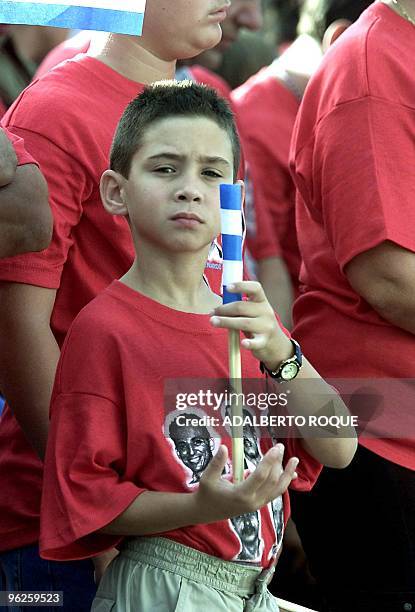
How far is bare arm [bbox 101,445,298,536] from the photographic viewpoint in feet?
6.22

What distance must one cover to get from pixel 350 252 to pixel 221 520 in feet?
2.56

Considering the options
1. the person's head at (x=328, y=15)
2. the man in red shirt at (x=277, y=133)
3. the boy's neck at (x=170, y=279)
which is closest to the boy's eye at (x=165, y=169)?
the boy's neck at (x=170, y=279)

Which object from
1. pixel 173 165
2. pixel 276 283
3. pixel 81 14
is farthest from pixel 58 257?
pixel 276 283

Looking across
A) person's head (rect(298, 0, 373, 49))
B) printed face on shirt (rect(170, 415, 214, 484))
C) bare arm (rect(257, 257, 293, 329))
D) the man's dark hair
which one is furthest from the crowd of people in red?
bare arm (rect(257, 257, 293, 329))

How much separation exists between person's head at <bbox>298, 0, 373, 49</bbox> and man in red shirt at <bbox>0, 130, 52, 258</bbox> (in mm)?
1583

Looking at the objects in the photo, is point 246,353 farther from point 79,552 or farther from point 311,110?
point 311,110

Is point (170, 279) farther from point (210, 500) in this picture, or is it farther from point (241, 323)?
point (210, 500)

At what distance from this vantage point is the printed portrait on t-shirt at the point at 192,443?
84.2 inches

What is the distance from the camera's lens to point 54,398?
7.20ft

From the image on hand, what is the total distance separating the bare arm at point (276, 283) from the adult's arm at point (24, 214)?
2.41 metres

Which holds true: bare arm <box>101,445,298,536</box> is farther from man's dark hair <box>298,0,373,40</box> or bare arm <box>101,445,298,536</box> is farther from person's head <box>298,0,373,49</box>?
man's dark hair <box>298,0,373,40</box>

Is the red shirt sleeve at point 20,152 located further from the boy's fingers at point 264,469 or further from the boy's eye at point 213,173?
the boy's fingers at point 264,469

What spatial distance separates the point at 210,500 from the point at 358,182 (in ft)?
3.05

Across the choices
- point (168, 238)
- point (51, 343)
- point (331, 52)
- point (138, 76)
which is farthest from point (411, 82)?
point (51, 343)
